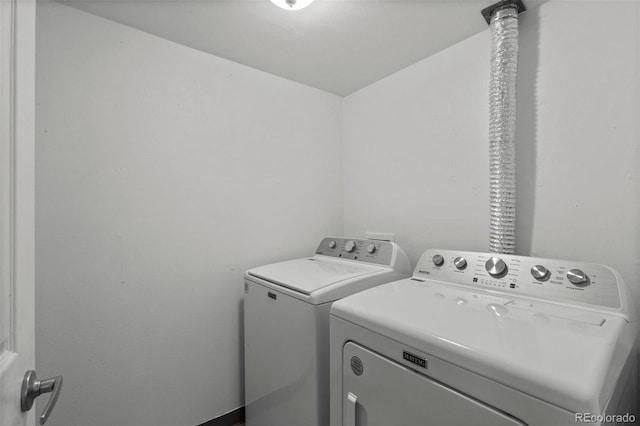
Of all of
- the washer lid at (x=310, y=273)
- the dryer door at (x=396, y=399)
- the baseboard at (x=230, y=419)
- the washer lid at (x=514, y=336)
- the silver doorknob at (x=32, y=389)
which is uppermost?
the washer lid at (x=310, y=273)

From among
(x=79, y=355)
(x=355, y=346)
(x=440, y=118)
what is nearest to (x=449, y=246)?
(x=440, y=118)

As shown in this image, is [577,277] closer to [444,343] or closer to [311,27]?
[444,343]

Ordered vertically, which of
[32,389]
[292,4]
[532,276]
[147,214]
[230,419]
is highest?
[292,4]

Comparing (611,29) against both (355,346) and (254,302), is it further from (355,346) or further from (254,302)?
(254,302)

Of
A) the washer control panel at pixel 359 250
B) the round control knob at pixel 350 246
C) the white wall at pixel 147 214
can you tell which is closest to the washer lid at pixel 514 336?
the washer control panel at pixel 359 250

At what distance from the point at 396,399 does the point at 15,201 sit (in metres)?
0.95

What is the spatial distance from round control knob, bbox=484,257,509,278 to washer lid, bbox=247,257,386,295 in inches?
17.8

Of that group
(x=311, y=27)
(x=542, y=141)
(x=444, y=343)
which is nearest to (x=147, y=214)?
(x=311, y=27)

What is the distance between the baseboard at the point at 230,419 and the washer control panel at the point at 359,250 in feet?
3.29

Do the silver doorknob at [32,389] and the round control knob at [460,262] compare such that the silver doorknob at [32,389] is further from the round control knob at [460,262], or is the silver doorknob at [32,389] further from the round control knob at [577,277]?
the round control knob at [577,277]

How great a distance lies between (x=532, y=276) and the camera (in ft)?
3.14

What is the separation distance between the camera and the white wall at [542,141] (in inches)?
39.2

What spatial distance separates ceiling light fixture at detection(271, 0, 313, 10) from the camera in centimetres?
111

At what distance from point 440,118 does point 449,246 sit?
0.70 m
